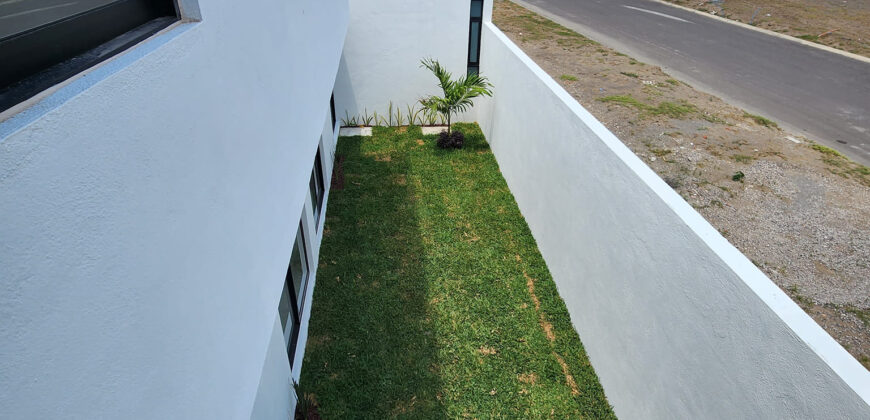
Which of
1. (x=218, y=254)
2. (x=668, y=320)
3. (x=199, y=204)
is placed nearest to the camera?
(x=199, y=204)

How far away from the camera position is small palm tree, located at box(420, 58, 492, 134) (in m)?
10.5

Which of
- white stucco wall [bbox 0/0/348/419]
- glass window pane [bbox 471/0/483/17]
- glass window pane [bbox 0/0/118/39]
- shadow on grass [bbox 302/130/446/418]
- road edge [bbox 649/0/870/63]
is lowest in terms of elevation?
shadow on grass [bbox 302/130/446/418]

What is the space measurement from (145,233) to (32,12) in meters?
0.57

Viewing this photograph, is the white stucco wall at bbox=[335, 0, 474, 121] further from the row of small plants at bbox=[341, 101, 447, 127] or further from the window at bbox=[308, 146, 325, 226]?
the window at bbox=[308, 146, 325, 226]

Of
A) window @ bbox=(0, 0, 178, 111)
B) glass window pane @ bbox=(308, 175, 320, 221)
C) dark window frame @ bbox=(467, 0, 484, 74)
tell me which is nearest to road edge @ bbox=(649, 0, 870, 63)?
dark window frame @ bbox=(467, 0, 484, 74)

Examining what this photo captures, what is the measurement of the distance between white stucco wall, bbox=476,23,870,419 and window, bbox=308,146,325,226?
3445 millimetres

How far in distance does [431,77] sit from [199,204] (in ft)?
34.6

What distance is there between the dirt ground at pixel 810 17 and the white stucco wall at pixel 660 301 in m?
14.5

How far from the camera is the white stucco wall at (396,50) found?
1091 cm

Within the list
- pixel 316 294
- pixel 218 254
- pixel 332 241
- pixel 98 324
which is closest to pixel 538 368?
pixel 316 294

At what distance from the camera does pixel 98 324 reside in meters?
1.02

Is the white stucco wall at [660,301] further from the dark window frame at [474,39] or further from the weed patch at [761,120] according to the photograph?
the weed patch at [761,120]

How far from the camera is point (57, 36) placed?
47.0 inches

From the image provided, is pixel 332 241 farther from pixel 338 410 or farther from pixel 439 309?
pixel 338 410
